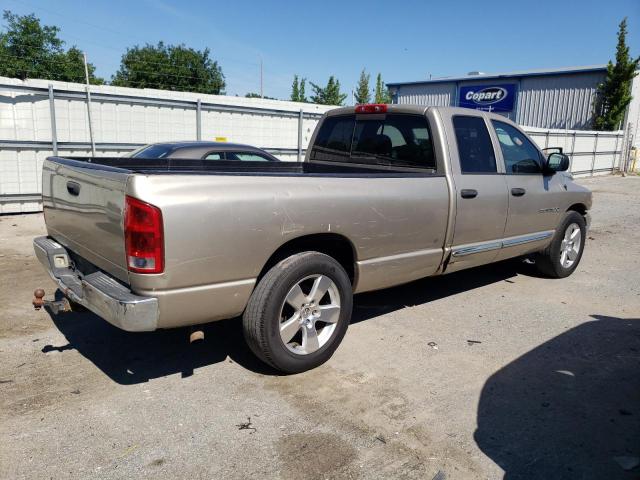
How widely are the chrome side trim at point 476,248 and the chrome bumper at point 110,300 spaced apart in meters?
2.81

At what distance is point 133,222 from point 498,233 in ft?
11.9

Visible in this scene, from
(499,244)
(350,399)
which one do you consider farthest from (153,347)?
(499,244)

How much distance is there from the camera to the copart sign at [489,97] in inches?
1323

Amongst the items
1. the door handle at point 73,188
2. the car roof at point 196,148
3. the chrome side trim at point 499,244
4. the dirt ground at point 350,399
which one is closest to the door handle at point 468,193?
the chrome side trim at point 499,244

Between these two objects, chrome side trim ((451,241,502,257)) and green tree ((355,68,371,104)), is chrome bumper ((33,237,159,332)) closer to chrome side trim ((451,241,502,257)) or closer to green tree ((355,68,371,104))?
chrome side trim ((451,241,502,257))

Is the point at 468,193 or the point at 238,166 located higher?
the point at 238,166

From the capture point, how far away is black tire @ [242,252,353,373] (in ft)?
11.2

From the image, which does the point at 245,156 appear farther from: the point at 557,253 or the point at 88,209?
the point at 88,209

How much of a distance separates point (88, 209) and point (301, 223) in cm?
138

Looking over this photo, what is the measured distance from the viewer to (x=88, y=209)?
11.1 ft

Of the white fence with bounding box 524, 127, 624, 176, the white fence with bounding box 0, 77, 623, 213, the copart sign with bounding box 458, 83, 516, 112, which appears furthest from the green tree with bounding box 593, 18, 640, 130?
the white fence with bounding box 0, 77, 623, 213

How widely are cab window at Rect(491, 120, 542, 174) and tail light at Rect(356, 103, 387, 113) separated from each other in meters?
1.14

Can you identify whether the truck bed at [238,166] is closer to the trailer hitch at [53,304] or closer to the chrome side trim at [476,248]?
the chrome side trim at [476,248]

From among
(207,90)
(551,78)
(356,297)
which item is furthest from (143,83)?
(356,297)
